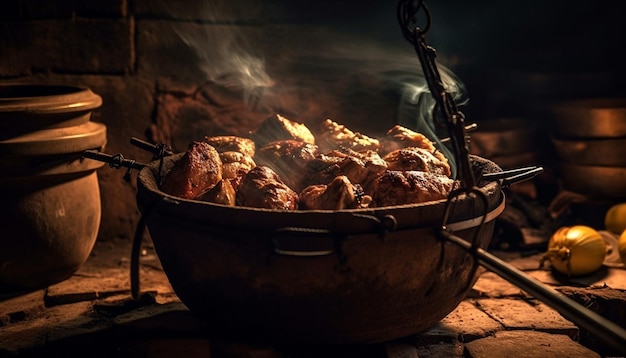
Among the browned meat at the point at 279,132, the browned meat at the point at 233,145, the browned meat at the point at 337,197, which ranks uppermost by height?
the browned meat at the point at 279,132

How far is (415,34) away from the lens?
7.73 ft

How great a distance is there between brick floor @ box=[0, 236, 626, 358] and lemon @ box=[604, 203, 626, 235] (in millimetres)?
602

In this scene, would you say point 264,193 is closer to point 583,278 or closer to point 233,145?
point 233,145

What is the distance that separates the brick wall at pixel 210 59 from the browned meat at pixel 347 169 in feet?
6.29

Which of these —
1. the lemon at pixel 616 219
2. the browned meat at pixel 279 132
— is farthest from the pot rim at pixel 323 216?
the lemon at pixel 616 219

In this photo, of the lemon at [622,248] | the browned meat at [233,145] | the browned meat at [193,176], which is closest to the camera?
the browned meat at [193,176]

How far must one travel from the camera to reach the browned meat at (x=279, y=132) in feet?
11.7

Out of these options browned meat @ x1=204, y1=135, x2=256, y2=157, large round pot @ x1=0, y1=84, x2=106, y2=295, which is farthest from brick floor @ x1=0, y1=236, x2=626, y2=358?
browned meat @ x1=204, y1=135, x2=256, y2=157

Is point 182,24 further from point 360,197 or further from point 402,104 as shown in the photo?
point 360,197

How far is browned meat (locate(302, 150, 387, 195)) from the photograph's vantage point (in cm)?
293

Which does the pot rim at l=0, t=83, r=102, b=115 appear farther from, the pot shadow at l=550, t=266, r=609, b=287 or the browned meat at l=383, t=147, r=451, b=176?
the pot shadow at l=550, t=266, r=609, b=287

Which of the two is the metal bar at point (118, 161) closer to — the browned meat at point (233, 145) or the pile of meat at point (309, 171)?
the pile of meat at point (309, 171)

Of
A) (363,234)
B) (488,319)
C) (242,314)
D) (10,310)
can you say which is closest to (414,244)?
(363,234)

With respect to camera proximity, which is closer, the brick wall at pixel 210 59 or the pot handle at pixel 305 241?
the pot handle at pixel 305 241
